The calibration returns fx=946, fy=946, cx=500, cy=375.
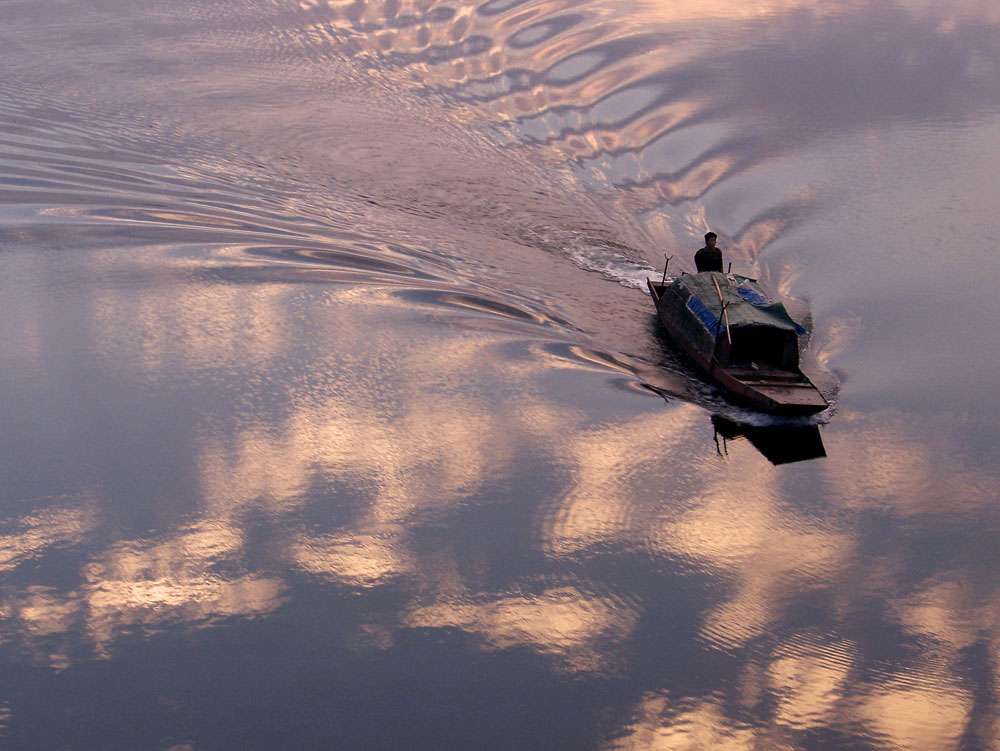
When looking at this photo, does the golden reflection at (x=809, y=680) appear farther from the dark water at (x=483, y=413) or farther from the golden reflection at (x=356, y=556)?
the golden reflection at (x=356, y=556)

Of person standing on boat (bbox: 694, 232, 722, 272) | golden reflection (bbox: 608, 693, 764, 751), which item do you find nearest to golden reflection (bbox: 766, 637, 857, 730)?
golden reflection (bbox: 608, 693, 764, 751)

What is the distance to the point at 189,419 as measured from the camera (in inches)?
859

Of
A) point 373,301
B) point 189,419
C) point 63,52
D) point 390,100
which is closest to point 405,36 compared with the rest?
point 390,100

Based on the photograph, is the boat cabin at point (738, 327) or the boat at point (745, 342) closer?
the boat at point (745, 342)

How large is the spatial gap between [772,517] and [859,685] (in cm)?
483

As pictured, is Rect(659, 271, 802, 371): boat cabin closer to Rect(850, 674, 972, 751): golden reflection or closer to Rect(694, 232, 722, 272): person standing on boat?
Rect(694, 232, 722, 272): person standing on boat

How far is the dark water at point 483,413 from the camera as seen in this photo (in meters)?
15.9

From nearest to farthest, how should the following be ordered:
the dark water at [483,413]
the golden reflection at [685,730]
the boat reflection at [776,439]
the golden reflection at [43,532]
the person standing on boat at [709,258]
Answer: the golden reflection at [685,730] → the dark water at [483,413] → the golden reflection at [43,532] → the boat reflection at [776,439] → the person standing on boat at [709,258]

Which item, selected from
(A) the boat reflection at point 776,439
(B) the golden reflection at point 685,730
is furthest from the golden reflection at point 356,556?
(A) the boat reflection at point 776,439

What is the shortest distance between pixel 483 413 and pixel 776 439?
7217mm

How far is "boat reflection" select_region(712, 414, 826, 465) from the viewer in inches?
892

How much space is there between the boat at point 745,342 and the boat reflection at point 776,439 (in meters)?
0.63

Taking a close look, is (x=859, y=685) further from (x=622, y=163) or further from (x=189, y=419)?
(x=622, y=163)

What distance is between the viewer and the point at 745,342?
24562mm
